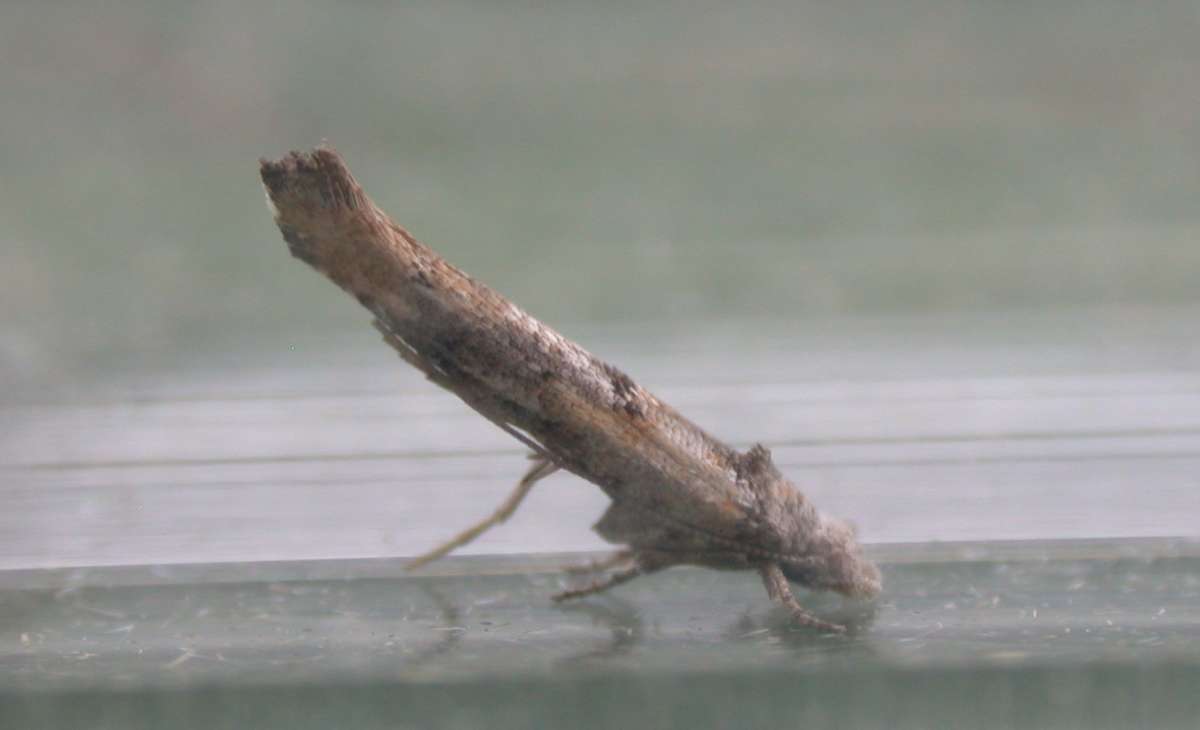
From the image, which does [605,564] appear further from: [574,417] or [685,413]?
[685,413]

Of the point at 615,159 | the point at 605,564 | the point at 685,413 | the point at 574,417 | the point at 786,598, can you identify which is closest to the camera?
the point at 574,417

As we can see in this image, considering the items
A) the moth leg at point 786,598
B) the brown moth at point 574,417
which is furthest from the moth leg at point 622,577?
the moth leg at point 786,598

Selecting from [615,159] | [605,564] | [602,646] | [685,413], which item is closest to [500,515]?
[605,564]

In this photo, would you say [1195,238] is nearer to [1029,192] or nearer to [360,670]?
[1029,192]

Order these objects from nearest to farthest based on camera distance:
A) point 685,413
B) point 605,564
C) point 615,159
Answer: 1. point 605,564
2. point 685,413
3. point 615,159

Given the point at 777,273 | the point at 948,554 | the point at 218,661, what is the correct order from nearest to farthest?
the point at 218,661
the point at 948,554
the point at 777,273

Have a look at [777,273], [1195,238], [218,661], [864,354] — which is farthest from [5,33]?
[1195,238]

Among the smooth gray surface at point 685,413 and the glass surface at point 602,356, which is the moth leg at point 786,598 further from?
the smooth gray surface at point 685,413

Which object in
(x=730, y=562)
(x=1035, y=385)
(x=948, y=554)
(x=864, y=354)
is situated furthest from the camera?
(x=864, y=354)
